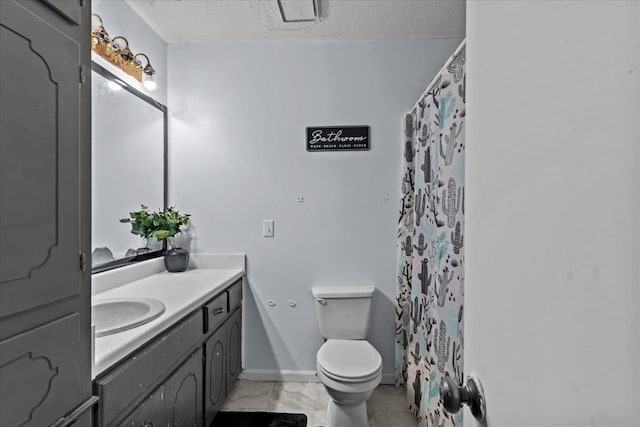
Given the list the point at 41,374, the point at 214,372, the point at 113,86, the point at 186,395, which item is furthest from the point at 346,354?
the point at 113,86

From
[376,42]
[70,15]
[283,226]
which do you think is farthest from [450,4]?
[70,15]

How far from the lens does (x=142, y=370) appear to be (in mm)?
1213

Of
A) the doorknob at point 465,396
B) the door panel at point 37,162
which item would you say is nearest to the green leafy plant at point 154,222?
the door panel at point 37,162

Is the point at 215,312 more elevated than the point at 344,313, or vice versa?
the point at 215,312

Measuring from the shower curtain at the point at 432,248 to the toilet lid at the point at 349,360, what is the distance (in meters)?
0.30

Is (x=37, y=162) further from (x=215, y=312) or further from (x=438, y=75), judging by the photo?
(x=438, y=75)

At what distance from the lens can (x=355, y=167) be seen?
2467mm

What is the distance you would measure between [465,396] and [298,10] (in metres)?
2.17

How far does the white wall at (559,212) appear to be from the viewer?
0.27 meters

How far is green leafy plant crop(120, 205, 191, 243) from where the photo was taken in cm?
208

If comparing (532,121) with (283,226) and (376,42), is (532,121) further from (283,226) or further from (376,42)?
(376,42)

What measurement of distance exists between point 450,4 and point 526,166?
212cm

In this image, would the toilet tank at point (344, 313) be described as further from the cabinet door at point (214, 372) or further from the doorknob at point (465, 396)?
the doorknob at point (465, 396)

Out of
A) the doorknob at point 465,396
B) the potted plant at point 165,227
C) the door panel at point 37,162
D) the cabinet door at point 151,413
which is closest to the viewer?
the doorknob at point 465,396
